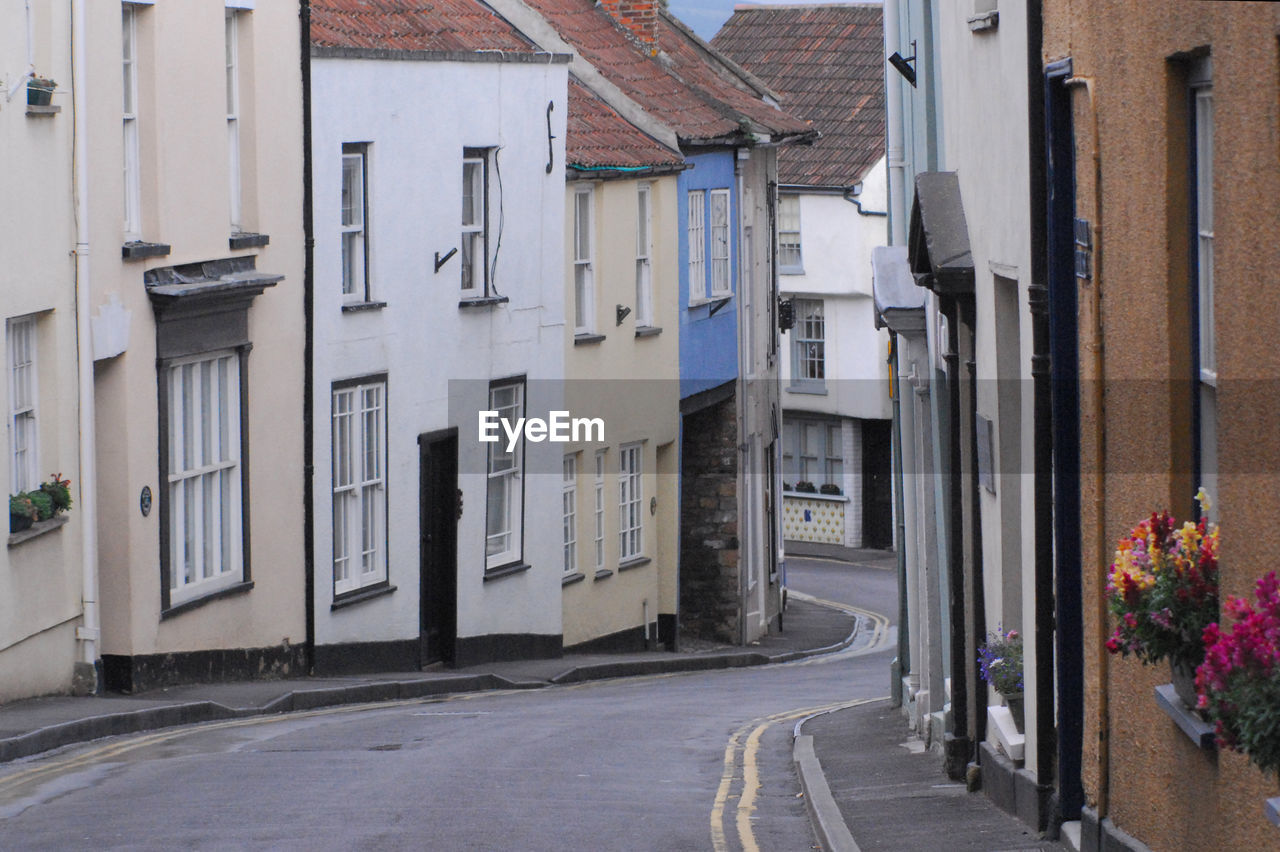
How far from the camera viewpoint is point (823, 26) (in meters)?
47.4

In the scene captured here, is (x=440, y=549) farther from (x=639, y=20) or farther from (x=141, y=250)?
(x=639, y=20)

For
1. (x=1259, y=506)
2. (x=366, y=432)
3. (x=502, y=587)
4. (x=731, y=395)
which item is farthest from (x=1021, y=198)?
(x=731, y=395)

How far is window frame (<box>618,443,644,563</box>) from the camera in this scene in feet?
87.0

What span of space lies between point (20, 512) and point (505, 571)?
9.01 m

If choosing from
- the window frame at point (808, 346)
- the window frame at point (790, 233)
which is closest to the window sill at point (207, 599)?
the window frame at point (790, 233)

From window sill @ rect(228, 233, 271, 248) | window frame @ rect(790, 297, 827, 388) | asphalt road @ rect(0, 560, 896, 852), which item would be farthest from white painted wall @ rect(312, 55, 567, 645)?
window frame @ rect(790, 297, 827, 388)

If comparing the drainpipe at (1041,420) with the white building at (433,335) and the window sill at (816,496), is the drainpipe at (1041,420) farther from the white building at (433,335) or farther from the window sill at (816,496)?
the window sill at (816,496)

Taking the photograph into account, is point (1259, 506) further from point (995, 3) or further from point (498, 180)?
point (498, 180)

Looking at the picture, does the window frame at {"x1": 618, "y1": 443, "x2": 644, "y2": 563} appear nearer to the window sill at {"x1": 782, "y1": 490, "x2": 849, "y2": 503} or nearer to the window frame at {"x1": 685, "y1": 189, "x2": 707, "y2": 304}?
the window frame at {"x1": 685, "y1": 189, "x2": 707, "y2": 304}

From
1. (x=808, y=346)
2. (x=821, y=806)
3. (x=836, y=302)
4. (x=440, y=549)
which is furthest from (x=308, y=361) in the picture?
(x=808, y=346)

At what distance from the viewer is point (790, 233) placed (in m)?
44.3

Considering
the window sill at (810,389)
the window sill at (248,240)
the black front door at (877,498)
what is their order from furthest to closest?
the window sill at (810,389), the black front door at (877,498), the window sill at (248,240)

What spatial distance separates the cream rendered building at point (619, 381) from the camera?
81.8ft

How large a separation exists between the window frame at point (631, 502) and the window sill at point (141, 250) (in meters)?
10.6
